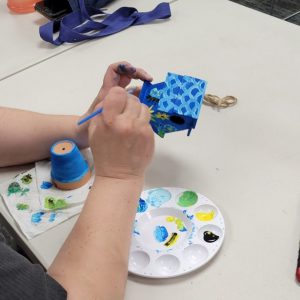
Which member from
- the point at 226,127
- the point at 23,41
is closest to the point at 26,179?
the point at 226,127

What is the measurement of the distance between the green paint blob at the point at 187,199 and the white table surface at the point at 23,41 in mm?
556

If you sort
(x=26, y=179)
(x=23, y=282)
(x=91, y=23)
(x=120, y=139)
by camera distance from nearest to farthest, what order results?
(x=23, y=282) < (x=120, y=139) < (x=26, y=179) < (x=91, y=23)

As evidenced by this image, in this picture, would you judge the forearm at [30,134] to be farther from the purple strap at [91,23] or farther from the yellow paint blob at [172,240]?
the purple strap at [91,23]

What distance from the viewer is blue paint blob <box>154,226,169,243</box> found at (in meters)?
0.58

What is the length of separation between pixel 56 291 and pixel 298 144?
46 centimetres

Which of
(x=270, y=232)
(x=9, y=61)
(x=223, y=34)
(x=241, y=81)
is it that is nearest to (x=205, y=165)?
(x=270, y=232)

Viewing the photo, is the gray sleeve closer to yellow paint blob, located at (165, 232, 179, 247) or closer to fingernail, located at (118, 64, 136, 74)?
yellow paint blob, located at (165, 232, 179, 247)

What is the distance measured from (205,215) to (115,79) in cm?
31

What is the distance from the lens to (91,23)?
3.58ft

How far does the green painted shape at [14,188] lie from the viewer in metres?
0.67

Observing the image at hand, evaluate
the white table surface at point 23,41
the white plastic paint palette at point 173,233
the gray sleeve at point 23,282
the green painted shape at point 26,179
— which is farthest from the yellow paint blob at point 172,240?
the white table surface at point 23,41

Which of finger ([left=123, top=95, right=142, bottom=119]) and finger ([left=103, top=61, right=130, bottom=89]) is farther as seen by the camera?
finger ([left=103, top=61, right=130, bottom=89])

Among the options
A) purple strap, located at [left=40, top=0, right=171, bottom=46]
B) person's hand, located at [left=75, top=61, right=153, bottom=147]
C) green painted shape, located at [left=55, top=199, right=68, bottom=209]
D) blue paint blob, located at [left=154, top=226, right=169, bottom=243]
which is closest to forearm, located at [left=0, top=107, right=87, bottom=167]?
person's hand, located at [left=75, top=61, right=153, bottom=147]

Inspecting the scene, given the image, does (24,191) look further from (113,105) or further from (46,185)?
(113,105)
